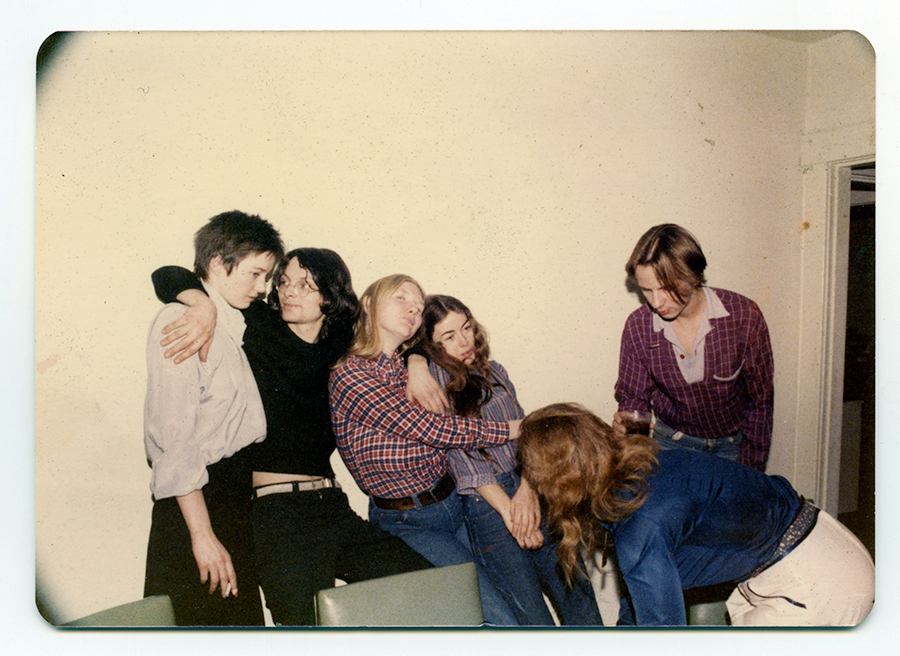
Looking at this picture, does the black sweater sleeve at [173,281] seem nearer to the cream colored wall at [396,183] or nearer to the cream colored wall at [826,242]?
the cream colored wall at [396,183]

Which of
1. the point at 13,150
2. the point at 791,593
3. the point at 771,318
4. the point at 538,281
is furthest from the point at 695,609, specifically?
the point at 13,150

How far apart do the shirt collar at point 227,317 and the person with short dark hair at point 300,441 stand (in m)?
0.02

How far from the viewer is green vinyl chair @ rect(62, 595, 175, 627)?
1757 mm

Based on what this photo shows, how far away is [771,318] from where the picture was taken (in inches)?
74.9

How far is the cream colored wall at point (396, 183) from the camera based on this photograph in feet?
5.90

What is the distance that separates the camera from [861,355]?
1.87 meters

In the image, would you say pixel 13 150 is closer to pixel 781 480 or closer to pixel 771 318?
pixel 771 318

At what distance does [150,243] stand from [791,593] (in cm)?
200

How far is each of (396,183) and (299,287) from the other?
396 mm

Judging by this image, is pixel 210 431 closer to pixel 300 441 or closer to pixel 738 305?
pixel 300 441

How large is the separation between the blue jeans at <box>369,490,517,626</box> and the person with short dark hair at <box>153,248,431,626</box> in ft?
0.12

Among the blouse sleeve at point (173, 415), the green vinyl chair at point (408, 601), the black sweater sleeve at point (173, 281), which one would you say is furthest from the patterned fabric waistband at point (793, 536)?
the black sweater sleeve at point (173, 281)

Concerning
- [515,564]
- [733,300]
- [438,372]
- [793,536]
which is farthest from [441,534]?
[733,300]

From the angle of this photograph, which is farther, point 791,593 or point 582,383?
point 582,383
